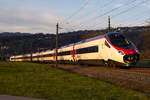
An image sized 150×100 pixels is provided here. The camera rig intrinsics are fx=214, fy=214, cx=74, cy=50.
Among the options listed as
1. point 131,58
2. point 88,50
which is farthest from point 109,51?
point 88,50

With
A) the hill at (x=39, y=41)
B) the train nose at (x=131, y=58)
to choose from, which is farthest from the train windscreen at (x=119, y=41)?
the hill at (x=39, y=41)

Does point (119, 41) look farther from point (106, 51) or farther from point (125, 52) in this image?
point (125, 52)

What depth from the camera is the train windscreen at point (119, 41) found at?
64.5 ft

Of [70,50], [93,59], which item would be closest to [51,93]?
[93,59]

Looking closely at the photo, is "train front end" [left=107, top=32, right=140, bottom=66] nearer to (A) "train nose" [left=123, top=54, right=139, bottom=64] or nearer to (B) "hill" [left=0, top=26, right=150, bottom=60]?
(A) "train nose" [left=123, top=54, right=139, bottom=64]

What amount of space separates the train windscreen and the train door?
26.2 inches

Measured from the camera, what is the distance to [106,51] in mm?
20891

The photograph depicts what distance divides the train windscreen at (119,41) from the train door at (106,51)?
67 cm

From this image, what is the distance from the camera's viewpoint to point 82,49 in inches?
1127

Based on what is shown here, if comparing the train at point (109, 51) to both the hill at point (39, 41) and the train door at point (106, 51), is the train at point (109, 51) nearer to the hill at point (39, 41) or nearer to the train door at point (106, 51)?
the train door at point (106, 51)

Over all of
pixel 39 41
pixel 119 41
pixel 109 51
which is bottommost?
pixel 109 51

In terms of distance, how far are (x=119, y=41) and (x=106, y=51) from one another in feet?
5.34

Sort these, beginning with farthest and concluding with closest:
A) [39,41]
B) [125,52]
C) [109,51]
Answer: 1. [39,41]
2. [109,51]
3. [125,52]

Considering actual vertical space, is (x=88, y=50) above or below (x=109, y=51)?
above
